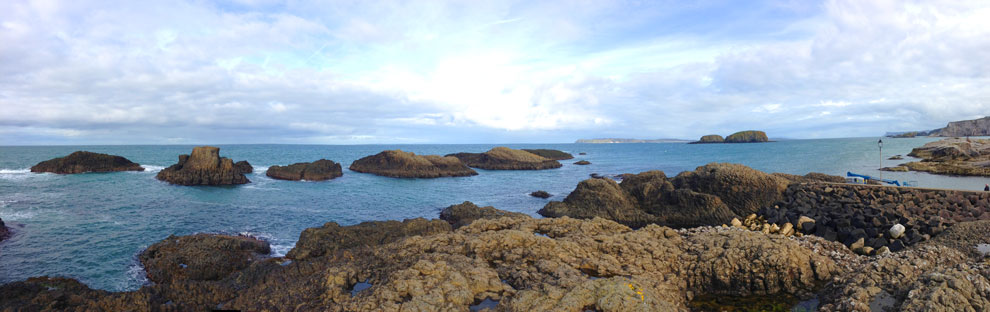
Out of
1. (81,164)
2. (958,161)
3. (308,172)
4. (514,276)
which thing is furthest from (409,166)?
(958,161)

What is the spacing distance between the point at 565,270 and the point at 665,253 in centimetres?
276

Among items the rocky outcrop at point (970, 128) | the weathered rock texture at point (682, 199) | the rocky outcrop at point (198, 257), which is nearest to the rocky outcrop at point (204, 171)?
the rocky outcrop at point (198, 257)

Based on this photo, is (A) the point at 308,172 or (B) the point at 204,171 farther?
(A) the point at 308,172

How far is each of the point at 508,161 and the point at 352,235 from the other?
46.1m

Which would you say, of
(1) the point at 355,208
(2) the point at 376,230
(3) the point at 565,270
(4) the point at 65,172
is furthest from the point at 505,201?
(4) the point at 65,172

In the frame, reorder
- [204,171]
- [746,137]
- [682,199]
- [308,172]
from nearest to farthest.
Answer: [682,199], [204,171], [308,172], [746,137]

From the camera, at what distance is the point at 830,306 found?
6.78m

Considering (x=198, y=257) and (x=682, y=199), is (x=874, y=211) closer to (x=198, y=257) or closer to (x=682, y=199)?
(x=682, y=199)

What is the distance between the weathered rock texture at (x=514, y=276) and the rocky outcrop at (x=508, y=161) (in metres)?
46.0

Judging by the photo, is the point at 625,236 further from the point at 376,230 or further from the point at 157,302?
the point at 157,302

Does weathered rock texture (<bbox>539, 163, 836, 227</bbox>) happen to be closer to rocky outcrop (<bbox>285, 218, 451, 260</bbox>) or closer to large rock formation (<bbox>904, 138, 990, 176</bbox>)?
rocky outcrop (<bbox>285, 218, 451, 260</bbox>)

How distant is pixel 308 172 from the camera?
133 ft

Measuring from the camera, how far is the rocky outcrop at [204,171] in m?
34.6

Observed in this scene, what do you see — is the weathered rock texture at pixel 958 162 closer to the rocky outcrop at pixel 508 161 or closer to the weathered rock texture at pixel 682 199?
the weathered rock texture at pixel 682 199
